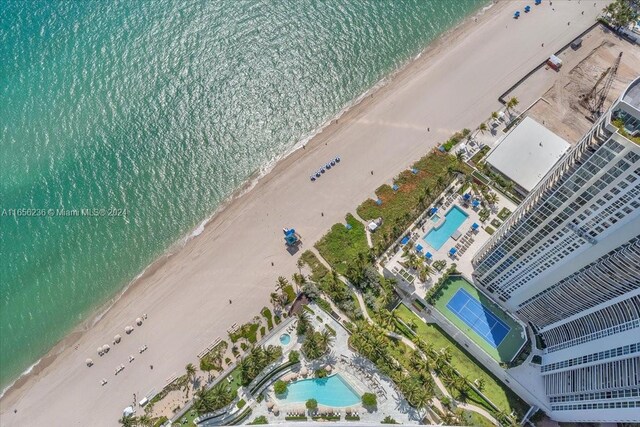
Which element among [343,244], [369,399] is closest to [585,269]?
[369,399]

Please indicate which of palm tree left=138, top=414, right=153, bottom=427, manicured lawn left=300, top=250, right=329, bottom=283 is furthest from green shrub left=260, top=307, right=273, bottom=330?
palm tree left=138, top=414, right=153, bottom=427

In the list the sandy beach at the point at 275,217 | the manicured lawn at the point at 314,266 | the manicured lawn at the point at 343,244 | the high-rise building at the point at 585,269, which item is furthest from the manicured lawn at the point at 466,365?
the sandy beach at the point at 275,217

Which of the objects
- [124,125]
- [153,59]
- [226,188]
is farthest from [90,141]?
[226,188]

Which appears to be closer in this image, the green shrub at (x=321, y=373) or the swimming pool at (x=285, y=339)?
the green shrub at (x=321, y=373)

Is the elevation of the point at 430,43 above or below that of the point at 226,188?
above

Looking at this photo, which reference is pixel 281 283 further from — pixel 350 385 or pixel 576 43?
pixel 576 43

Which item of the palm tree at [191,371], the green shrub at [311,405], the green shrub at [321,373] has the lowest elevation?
the green shrub at [311,405]

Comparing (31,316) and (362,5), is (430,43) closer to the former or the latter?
(362,5)

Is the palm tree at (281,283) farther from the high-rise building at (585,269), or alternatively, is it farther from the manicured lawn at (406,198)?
the high-rise building at (585,269)
